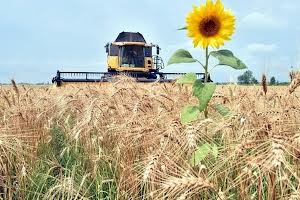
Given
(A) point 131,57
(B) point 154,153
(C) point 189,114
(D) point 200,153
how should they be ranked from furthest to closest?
(A) point 131,57 < (C) point 189,114 < (B) point 154,153 < (D) point 200,153

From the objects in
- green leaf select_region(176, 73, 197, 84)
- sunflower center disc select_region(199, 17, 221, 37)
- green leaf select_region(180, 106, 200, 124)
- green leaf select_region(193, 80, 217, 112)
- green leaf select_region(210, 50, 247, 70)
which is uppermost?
sunflower center disc select_region(199, 17, 221, 37)

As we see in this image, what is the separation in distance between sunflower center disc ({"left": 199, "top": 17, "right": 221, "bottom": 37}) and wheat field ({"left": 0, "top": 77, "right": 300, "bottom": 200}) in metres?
0.48

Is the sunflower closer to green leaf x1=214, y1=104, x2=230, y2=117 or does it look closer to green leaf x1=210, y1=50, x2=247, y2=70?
green leaf x1=210, y1=50, x2=247, y2=70

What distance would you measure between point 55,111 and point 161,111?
2.64 meters

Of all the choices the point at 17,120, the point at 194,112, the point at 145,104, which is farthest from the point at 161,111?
the point at 17,120

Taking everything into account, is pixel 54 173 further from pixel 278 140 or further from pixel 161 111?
pixel 278 140

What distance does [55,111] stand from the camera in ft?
18.8

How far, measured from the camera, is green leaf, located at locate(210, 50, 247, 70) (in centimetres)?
252

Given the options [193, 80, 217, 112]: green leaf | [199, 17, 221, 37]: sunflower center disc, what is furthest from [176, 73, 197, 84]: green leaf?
[199, 17, 221, 37]: sunflower center disc

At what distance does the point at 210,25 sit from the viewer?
2.70 meters

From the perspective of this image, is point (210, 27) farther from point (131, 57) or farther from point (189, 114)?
point (131, 57)

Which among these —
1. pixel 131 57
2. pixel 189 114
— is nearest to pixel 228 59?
pixel 189 114

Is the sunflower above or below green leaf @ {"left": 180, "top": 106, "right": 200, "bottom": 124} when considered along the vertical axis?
above

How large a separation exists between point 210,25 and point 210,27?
0.01 metres
